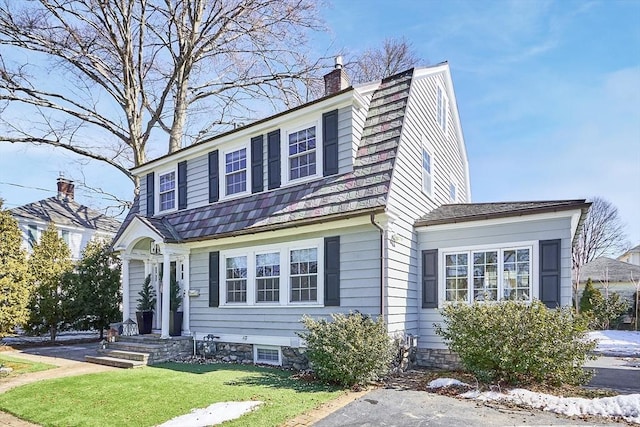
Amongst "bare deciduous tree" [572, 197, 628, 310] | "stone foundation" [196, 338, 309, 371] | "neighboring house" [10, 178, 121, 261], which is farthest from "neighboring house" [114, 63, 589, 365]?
"bare deciduous tree" [572, 197, 628, 310]

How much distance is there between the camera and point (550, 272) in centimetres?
838

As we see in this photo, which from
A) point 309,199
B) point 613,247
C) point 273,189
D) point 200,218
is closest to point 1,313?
point 200,218

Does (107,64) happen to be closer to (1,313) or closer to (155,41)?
(155,41)

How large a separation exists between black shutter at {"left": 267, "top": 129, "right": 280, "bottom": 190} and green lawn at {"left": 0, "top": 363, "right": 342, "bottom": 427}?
443 centimetres

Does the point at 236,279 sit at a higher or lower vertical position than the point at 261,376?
higher

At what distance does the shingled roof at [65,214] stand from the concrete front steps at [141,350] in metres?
15.9

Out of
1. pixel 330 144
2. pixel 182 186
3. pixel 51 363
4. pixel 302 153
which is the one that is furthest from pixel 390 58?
pixel 51 363

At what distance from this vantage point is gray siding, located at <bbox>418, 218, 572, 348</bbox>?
824cm

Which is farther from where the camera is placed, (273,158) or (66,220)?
(66,220)

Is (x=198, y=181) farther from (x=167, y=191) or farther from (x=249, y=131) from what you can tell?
(x=249, y=131)

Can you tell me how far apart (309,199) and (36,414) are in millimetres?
6049

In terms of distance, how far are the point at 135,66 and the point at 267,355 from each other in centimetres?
1606

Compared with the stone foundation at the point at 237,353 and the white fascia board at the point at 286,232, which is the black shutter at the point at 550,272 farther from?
the stone foundation at the point at 237,353

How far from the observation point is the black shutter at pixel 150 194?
1364cm
